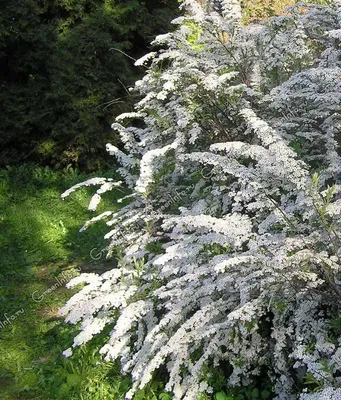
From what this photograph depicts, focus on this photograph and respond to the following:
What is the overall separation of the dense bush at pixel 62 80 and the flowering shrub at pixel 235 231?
10.3ft

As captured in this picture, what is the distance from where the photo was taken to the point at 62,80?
23.6 feet

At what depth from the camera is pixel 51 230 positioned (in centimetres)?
594

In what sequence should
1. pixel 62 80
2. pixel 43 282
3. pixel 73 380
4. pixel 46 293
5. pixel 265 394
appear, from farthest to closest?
pixel 62 80 < pixel 43 282 < pixel 46 293 < pixel 73 380 < pixel 265 394

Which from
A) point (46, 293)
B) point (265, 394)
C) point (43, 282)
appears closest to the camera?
point (265, 394)

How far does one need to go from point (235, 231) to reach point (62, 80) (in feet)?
17.7

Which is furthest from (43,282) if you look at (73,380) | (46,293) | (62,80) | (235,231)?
(62,80)

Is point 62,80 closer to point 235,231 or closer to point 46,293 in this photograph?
point 46,293

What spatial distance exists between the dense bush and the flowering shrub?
314 cm

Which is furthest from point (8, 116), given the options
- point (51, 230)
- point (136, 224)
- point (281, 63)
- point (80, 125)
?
point (281, 63)

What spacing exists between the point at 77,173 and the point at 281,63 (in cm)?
437

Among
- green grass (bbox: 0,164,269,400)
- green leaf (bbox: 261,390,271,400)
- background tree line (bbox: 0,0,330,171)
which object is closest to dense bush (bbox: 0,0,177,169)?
background tree line (bbox: 0,0,330,171)

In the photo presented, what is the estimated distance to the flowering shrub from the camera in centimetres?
230

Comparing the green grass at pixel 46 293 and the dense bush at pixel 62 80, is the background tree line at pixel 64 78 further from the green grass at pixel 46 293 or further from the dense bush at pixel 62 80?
the green grass at pixel 46 293

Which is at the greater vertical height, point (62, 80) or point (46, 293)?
point (62, 80)
